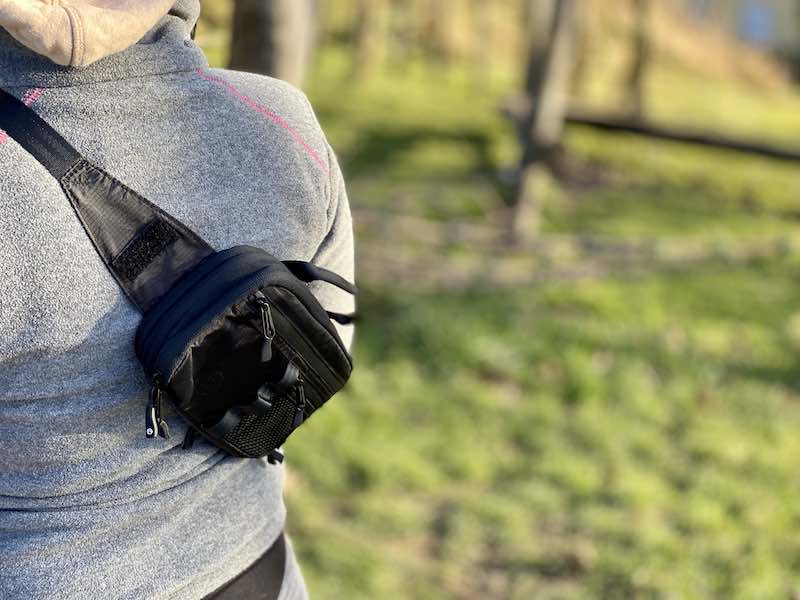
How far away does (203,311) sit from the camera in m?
1.14

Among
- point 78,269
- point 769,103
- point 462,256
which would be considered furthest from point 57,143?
point 769,103

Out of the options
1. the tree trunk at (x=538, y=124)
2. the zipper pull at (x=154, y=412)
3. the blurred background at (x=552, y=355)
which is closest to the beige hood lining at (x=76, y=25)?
the zipper pull at (x=154, y=412)

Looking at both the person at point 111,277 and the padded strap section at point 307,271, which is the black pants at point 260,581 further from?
the padded strap section at point 307,271

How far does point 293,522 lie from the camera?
346 cm

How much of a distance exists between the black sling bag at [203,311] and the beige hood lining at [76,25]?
8 cm

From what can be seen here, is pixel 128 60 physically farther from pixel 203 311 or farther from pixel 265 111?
pixel 203 311

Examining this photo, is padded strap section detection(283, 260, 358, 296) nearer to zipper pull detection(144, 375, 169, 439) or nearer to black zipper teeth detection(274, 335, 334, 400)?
black zipper teeth detection(274, 335, 334, 400)

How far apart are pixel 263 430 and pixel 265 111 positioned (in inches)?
15.9

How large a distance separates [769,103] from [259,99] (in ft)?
41.5

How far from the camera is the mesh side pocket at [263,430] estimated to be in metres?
1.29

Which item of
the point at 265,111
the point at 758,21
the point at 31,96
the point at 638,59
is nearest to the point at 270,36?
the point at 265,111

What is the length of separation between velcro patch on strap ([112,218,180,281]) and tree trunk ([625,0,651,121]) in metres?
7.62

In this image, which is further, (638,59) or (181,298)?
(638,59)

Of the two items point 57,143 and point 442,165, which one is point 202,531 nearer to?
point 57,143
